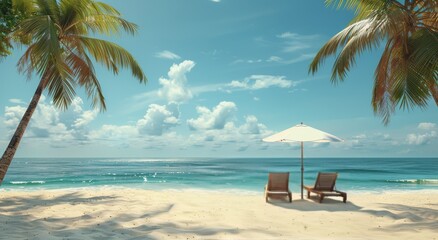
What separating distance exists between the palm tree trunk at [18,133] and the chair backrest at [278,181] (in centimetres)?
673

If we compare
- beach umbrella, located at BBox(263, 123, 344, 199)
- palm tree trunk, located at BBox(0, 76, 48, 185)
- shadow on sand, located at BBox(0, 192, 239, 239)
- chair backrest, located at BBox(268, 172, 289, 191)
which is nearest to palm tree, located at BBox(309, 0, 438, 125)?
beach umbrella, located at BBox(263, 123, 344, 199)

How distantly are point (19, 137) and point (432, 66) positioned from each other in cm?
1009

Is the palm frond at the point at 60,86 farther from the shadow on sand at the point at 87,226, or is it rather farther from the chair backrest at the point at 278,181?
the chair backrest at the point at 278,181

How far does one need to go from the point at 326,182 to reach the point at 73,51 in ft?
28.5

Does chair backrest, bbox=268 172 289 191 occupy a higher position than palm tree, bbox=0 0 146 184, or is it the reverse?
palm tree, bbox=0 0 146 184

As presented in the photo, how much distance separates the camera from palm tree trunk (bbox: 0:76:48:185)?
312 inches

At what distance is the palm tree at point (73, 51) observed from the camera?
848 centimetres

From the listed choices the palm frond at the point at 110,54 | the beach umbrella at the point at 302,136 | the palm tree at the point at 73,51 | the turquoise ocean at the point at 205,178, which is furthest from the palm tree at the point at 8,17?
the turquoise ocean at the point at 205,178

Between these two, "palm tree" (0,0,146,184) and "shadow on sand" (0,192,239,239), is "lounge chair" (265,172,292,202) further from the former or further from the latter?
"palm tree" (0,0,146,184)

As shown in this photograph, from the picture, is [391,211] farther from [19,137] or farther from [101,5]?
[101,5]

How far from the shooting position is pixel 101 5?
10.0 meters

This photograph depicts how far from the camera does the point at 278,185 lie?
30.0 feet

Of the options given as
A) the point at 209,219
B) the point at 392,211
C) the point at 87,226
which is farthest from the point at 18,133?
the point at 392,211

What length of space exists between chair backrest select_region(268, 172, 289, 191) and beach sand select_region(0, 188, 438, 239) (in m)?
→ 0.41
